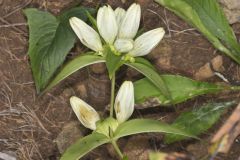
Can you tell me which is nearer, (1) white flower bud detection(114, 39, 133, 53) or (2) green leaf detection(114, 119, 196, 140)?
(2) green leaf detection(114, 119, 196, 140)

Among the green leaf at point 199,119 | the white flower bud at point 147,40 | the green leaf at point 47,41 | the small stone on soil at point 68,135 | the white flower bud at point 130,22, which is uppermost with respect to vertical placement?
the white flower bud at point 130,22

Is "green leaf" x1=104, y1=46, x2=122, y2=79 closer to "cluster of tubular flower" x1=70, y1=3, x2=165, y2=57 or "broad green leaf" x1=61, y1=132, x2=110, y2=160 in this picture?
"cluster of tubular flower" x1=70, y1=3, x2=165, y2=57

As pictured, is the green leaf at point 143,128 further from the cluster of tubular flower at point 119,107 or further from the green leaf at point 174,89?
the green leaf at point 174,89

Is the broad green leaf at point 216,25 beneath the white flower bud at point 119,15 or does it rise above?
beneath

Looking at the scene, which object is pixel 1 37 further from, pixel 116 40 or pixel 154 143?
pixel 154 143

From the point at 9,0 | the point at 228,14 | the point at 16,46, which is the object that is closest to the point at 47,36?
the point at 16,46

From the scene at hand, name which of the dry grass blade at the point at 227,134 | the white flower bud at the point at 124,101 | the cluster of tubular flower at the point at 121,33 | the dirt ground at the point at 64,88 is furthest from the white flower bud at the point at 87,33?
the dry grass blade at the point at 227,134

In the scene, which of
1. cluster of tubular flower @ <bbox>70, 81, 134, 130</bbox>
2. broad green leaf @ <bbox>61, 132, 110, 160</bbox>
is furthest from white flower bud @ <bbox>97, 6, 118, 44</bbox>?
broad green leaf @ <bbox>61, 132, 110, 160</bbox>
